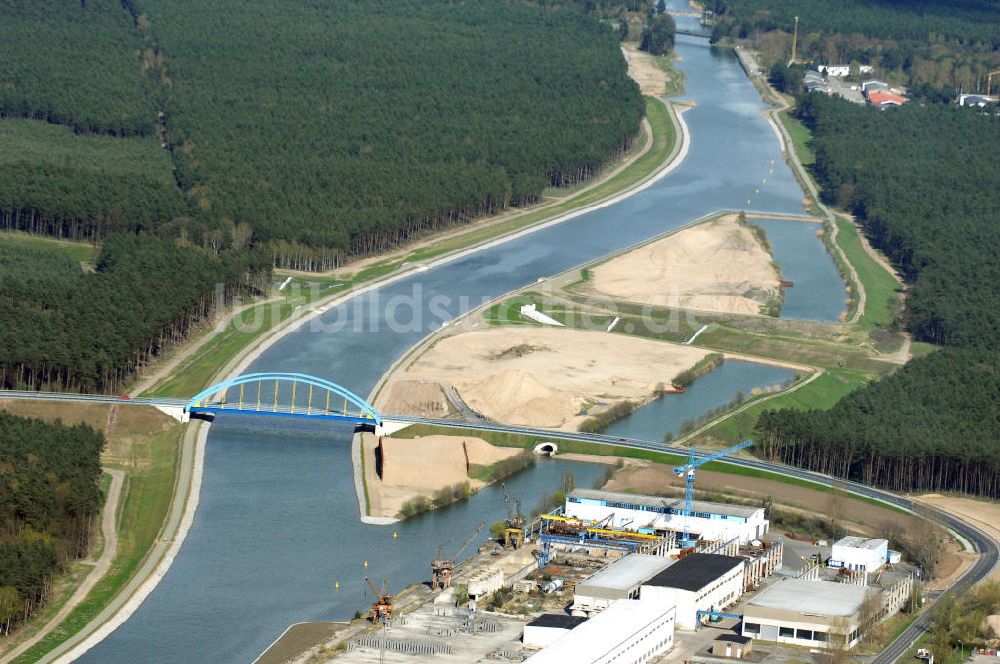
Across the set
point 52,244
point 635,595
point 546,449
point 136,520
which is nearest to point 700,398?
point 546,449

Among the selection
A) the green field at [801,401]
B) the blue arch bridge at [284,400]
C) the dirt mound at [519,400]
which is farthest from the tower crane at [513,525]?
the green field at [801,401]

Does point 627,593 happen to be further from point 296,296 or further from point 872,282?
point 872,282

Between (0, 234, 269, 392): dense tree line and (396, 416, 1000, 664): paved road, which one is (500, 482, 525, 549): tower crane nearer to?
(396, 416, 1000, 664): paved road

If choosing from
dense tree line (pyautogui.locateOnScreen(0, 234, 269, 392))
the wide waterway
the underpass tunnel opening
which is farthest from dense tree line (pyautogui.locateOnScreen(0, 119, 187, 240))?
the underpass tunnel opening

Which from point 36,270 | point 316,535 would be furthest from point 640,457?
point 36,270

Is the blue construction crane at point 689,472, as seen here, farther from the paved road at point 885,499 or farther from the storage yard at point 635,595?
the paved road at point 885,499

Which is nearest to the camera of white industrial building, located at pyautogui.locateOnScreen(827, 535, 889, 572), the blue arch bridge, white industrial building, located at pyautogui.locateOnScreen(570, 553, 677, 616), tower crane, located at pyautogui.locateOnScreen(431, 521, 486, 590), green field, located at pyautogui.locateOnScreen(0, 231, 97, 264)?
white industrial building, located at pyautogui.locateOnScreen(570, 553, 677, 616)
